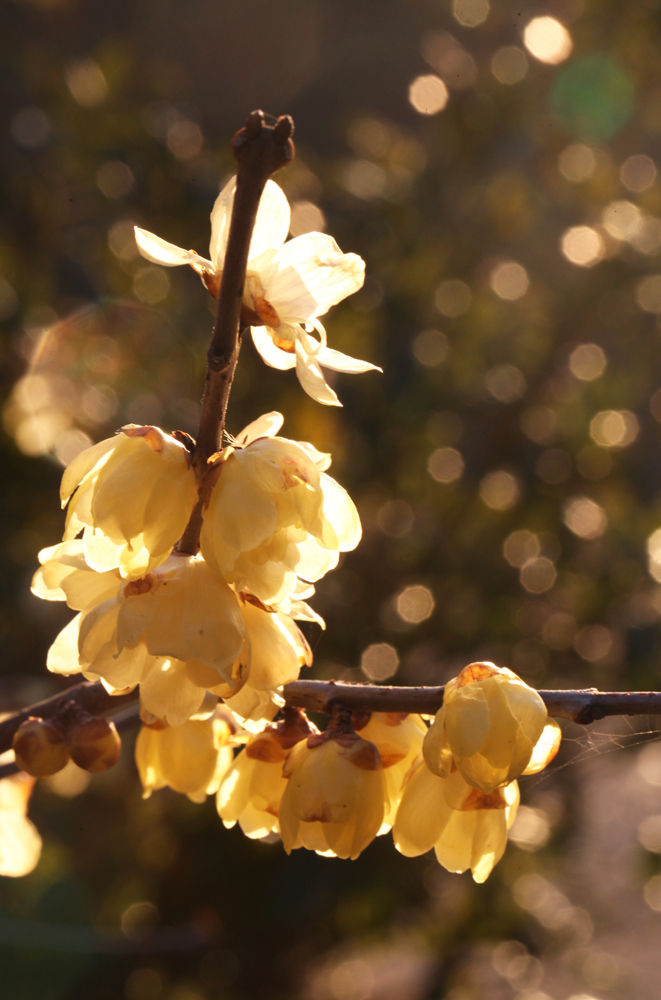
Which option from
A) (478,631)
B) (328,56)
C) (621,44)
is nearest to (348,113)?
(328,56)

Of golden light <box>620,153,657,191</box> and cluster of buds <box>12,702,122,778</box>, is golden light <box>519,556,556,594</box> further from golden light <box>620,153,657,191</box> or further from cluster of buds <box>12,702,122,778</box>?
cluster of buds <box>12,702,122,778</box>

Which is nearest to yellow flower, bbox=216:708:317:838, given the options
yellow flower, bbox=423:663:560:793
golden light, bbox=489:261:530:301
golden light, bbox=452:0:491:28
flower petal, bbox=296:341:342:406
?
yellow flower, bbox=423:663:560:793

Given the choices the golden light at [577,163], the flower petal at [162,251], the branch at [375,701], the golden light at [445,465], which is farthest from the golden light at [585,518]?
the flower petal at [162,251]

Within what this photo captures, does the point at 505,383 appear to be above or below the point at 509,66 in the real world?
below

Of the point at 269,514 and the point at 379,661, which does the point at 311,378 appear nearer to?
the point at 269,514

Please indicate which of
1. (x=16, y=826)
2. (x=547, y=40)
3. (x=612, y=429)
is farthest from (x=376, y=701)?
(x=547, y=40)

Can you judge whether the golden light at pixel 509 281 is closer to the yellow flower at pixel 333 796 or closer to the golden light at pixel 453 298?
the golden light at pixel 453 298
